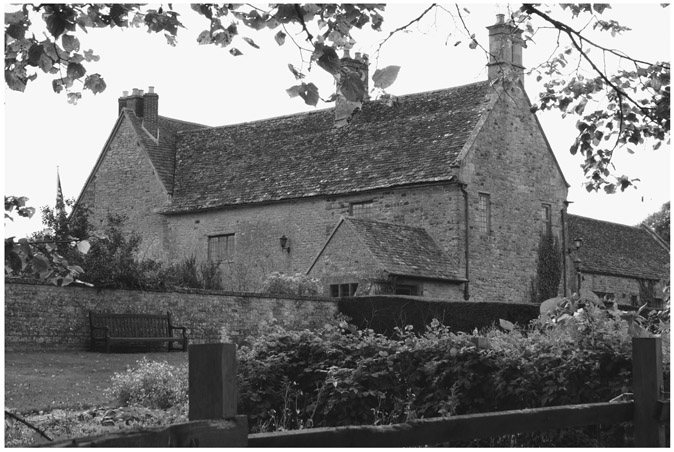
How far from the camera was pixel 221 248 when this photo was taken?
33688 millimetres

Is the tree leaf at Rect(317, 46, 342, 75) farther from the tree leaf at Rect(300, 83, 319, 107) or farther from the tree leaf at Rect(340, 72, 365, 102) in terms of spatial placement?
the tree leaf at Rect(300, 83, 319, 107)

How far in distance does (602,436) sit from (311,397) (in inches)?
118

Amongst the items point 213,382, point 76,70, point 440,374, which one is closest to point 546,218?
point 440,374

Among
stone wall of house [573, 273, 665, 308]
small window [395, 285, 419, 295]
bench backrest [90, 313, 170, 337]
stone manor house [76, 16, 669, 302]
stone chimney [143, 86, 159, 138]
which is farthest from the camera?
stone chimney [143, 86, 159, 138]

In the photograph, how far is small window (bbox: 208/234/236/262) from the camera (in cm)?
3344

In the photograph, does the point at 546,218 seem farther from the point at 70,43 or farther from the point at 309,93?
the point at 309,93

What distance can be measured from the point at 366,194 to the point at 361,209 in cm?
53

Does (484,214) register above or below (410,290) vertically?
above

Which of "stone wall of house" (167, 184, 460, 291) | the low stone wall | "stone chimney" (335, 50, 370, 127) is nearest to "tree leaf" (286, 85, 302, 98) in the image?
"stone chimney" (335, 50, 370, 127)

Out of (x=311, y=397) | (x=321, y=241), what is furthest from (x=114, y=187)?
(x=311, y=397)

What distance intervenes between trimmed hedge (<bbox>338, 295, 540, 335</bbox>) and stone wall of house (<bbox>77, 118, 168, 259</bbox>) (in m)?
12.9

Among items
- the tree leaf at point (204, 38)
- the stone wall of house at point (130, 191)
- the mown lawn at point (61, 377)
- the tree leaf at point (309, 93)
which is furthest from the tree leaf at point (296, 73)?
the stone wall of house at point (130, 191)

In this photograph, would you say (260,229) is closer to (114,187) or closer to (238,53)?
(114,187)

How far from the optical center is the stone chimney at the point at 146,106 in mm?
38188
